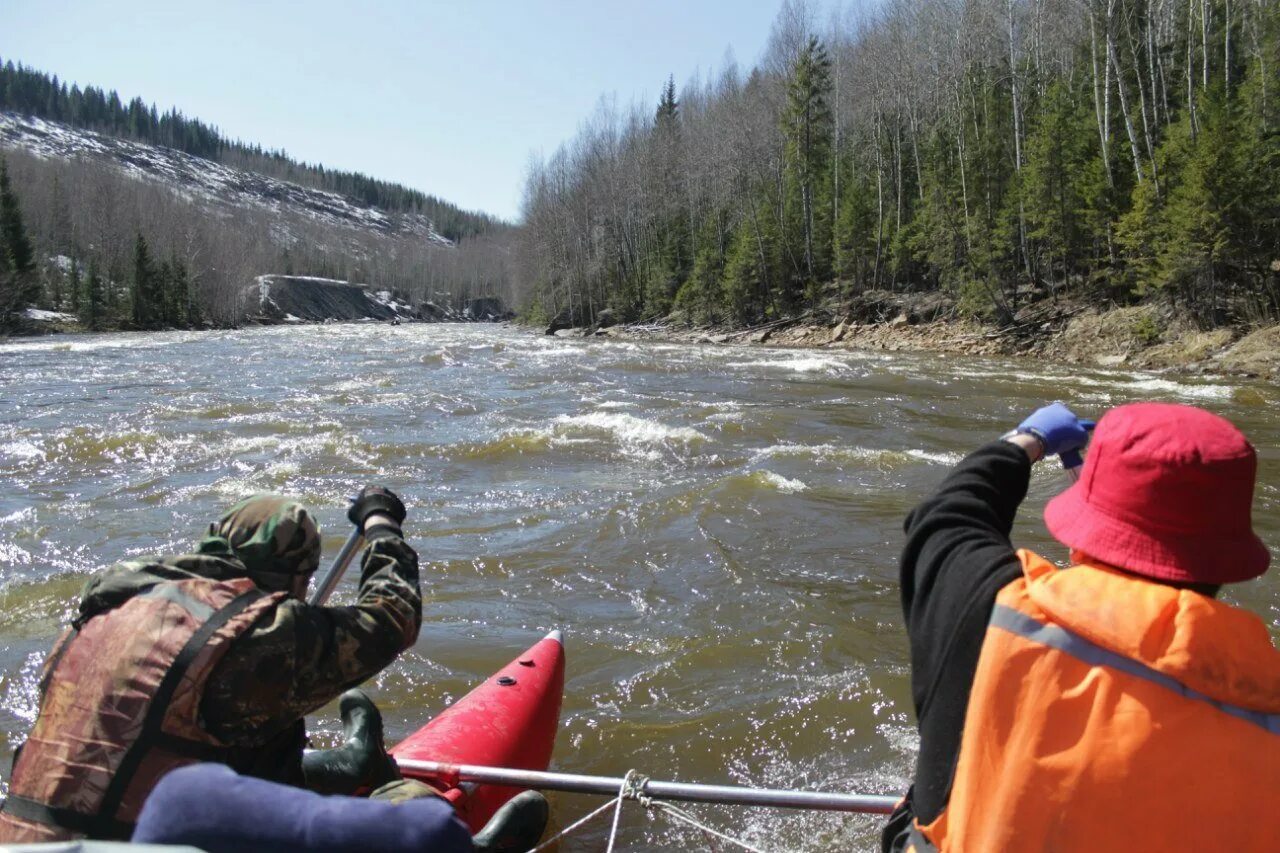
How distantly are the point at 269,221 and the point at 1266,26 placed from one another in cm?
14472

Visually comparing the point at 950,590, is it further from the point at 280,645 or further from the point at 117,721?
the point at 117,721

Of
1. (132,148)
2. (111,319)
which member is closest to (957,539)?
(111,319)

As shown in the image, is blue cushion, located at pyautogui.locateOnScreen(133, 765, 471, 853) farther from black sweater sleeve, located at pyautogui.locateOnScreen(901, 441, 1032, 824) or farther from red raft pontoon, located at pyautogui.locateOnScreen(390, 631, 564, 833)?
red raft pontoon, located at pyautogui.locateOnScreen(390, 631, 564, 833)

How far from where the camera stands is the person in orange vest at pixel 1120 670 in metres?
1.09

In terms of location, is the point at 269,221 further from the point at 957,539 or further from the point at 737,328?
the point at 957,539

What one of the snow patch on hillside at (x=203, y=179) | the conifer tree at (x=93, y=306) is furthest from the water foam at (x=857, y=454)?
the snow patch on hillside at (x=203, y=179)

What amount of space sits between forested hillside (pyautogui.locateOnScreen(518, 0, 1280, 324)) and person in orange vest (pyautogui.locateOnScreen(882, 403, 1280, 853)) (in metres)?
21.6

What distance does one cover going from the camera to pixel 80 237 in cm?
7125

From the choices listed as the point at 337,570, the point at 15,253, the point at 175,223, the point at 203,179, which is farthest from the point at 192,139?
the point at 337,570

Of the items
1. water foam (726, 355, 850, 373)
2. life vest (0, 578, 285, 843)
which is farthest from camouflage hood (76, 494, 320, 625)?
water foam (726, 355, 850, 373)

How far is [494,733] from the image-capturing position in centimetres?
339

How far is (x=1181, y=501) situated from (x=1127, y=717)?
31cm

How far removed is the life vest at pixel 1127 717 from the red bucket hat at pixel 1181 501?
0.05 metres

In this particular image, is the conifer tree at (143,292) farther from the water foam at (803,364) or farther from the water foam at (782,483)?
the water foam at (782,483)
